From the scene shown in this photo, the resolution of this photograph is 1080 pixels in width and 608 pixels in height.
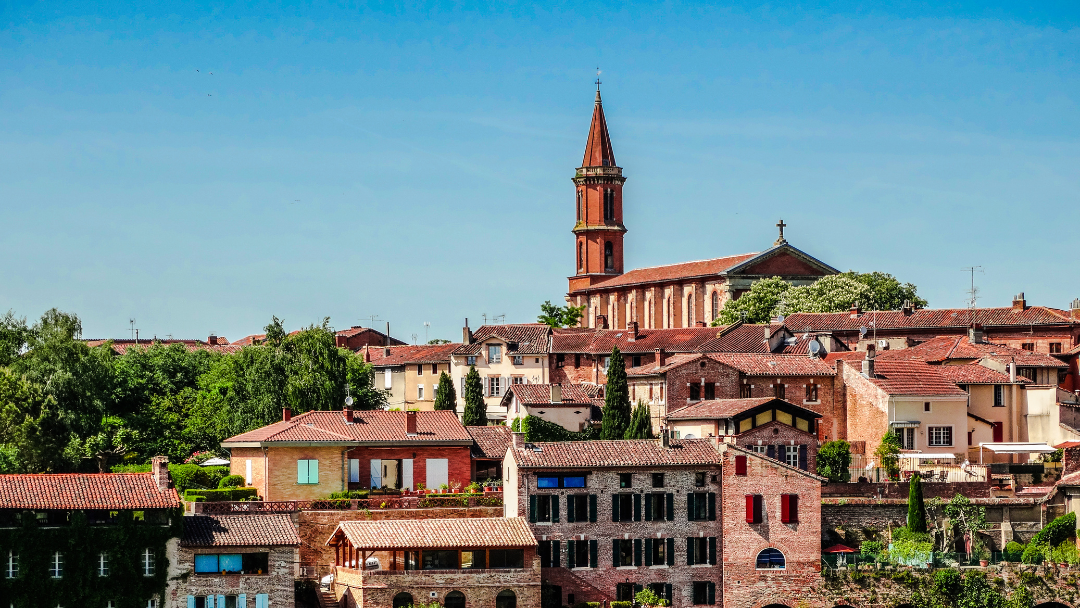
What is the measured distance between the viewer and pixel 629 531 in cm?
6225

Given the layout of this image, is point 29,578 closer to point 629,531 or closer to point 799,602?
point 629,531

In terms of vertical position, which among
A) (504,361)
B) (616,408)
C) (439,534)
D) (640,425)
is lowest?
(439,534)

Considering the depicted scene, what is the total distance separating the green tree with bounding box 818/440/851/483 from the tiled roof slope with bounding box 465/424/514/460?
527 inches

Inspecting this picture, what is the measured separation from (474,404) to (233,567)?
3421 cm

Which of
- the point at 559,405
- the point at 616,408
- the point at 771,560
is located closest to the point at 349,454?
the point at 616,408

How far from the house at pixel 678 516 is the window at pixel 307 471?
8.90m

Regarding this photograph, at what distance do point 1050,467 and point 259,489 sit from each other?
34161 millimetres

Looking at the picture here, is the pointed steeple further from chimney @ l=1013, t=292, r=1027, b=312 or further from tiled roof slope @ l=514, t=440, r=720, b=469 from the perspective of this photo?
tiled roof slope @ l=514, t=440, r=720, b=469

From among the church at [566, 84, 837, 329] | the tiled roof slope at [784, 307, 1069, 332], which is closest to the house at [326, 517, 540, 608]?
the tiled roof slope at [784, 307, 1069, 332]

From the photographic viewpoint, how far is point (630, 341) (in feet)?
334

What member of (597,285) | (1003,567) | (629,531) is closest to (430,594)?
(629,531)

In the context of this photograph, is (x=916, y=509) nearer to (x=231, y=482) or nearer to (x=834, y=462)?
(x=834, y=462)

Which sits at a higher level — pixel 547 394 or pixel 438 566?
pixel 547 394

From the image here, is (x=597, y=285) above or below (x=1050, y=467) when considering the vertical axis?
above
